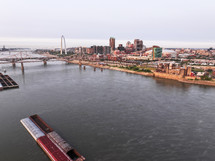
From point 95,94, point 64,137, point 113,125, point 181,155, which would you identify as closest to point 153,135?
point 181,155

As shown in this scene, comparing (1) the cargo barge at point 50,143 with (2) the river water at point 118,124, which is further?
(2) the river water at point 118,124

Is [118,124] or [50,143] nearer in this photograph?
[50,143]

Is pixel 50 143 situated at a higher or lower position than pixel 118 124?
higher

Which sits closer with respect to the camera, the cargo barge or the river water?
the cargo barge

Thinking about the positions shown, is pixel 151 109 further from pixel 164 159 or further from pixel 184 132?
pixel 164 159
